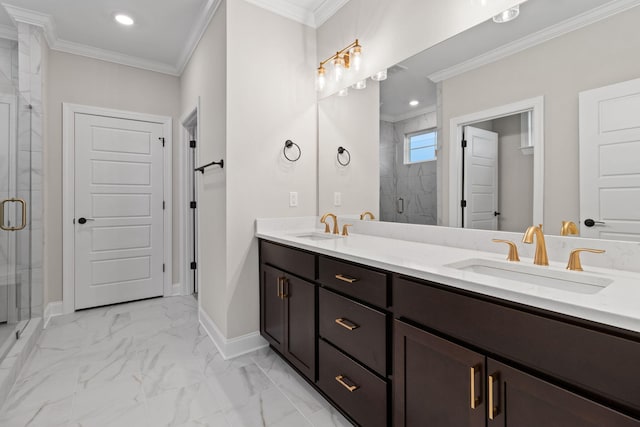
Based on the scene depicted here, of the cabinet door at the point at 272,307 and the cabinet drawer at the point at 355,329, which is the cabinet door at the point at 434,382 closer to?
the cabinet drawer at the point at 355,329

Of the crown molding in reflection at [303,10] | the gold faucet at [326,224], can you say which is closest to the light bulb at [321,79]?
the crown molding in reflection at [303,10]

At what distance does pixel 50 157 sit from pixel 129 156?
65 centimetres

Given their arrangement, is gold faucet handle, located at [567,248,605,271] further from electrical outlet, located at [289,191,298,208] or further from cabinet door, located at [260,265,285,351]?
electrical outlet, located at [289,191,298,208]

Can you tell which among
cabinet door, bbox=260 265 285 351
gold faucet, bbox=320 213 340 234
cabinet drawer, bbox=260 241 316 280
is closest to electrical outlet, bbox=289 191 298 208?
gold faucet, bbox=320 213 340 234

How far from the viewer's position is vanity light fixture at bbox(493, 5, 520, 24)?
4.51 feet

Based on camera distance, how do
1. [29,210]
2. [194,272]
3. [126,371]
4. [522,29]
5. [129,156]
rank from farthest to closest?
[194,272]
[129,156]
[29,210]
[126,371]
[522,29]

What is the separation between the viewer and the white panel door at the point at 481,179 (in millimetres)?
1505

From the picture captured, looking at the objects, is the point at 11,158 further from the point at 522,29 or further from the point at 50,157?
the point at 522,29

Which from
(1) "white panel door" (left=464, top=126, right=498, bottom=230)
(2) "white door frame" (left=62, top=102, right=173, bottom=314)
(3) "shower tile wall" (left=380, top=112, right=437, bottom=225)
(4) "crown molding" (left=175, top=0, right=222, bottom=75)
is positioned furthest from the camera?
(2) "white door frame" (left=62, top=102, right=173, bottom=314)

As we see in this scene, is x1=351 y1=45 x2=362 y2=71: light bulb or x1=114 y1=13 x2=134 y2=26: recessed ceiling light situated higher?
x1=114 y1=13 x2=134 y2=26: recessed ceiling light

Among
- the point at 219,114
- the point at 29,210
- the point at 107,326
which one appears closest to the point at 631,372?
the point at 219,114

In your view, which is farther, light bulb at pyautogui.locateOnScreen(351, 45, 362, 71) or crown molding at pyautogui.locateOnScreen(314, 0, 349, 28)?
crown molding at pyautogui.locateOnScreen(314, 0, 349, 28)

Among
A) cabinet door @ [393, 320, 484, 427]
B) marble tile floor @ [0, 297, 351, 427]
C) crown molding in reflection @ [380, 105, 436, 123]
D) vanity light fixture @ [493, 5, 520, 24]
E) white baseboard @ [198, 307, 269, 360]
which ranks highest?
vanity light fixture @ [493, 5, 520, 24]

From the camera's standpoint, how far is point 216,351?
7.62 ft
